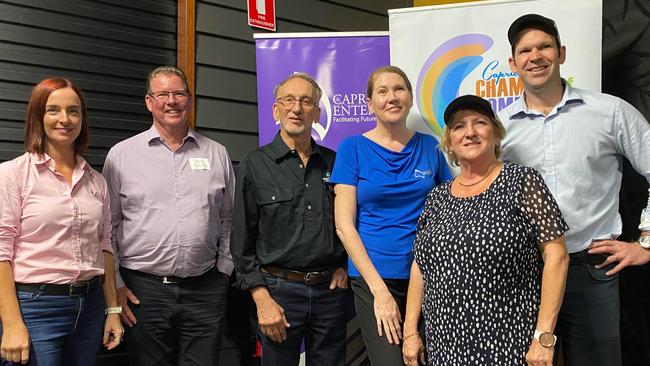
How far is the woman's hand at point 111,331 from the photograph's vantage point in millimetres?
2084

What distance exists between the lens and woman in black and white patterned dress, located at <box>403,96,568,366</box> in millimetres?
1538

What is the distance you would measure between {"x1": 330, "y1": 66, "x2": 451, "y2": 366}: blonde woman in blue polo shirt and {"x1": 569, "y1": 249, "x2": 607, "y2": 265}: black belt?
0.54 meters

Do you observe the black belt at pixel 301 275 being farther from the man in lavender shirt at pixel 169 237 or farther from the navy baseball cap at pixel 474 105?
the navy baseball cap at pixel 474 105

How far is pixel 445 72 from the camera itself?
267 centimetres

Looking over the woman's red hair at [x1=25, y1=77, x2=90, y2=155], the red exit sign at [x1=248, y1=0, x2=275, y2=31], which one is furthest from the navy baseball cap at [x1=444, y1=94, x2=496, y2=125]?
the red exit sign at [x1=248, y1=0, x2=275, y2=31]

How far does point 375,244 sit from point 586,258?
Result: 29.1 inches

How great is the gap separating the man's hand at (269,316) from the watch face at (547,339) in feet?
3.01

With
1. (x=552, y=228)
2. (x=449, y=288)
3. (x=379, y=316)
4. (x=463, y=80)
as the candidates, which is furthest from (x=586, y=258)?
(x=463, y=80)

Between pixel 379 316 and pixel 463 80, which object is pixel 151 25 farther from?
pixel 379 316

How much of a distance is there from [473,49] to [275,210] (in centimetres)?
128

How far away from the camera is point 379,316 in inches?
73.4

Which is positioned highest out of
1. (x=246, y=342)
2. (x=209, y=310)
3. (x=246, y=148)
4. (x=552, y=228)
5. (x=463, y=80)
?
(x=463, y=80)

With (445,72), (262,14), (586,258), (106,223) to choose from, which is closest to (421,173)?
(586,258)

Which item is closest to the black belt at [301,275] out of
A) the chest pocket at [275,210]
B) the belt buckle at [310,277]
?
the belt buckle at [310,277]
